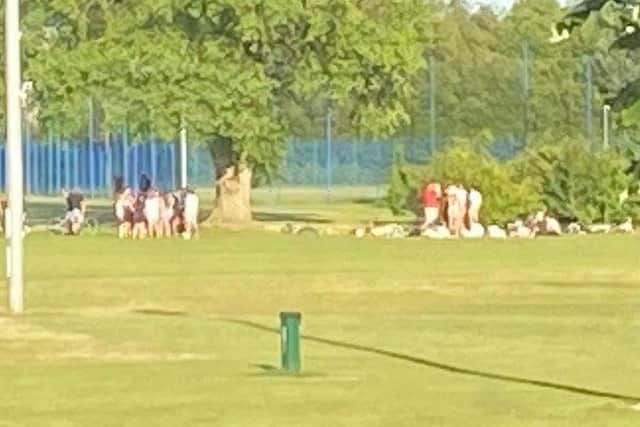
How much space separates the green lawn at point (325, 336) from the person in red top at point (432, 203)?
38.3ft

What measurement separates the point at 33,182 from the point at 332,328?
69370 mm

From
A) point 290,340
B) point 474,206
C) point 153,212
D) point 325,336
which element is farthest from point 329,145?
point 290,340

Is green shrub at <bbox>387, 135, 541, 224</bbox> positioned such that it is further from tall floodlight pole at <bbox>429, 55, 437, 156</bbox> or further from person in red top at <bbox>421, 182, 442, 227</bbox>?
tall floodlight pole at <bbox>429, 55, 437, 156</bbox>

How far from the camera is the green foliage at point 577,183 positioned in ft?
237

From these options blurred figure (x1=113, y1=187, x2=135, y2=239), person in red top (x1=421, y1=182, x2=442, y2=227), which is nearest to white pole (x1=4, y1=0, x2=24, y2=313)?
blurred figure (x1=113, y1=187, x2=135, y2=239)

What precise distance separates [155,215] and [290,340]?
141ft

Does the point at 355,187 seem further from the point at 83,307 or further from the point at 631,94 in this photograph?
the point at 631,94

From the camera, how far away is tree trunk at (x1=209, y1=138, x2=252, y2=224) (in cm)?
7369

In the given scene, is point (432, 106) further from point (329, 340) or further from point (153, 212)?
point (329, 340)

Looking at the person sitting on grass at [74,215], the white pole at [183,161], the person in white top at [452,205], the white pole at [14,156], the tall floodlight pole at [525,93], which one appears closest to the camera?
the white pole at [14,156]

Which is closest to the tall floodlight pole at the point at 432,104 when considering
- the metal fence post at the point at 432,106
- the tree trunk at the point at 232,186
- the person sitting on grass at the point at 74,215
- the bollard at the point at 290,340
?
the metal fence post at the point at 432,106

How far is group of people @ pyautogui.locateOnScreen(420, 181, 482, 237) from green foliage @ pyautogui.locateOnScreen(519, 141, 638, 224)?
176 inches

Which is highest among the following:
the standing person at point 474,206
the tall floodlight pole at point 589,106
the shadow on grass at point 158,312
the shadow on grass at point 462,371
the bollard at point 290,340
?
the tall floodlight pole at point 589,106

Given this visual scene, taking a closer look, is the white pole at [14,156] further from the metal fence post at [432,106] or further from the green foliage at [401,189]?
the metal fence post at [432,106]
